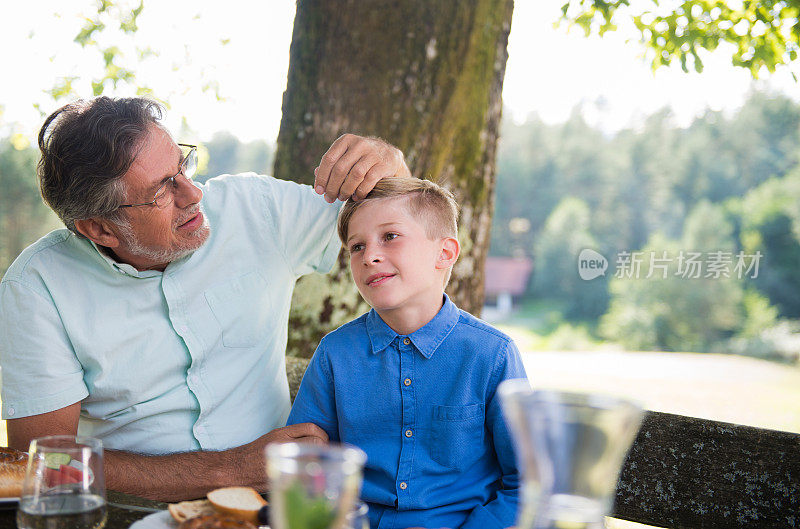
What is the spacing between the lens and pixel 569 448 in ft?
2.58

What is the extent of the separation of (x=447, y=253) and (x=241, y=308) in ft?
2.18

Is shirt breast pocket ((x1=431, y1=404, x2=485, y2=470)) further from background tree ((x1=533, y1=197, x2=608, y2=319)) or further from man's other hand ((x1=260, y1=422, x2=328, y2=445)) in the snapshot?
background tree ((x1=533, y1=197, x2=608, y2=319))

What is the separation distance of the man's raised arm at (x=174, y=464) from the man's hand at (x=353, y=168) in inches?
25.3

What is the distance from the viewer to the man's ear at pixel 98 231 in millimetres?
2033

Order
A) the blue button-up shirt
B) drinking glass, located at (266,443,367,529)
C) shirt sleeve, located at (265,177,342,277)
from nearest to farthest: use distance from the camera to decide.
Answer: drinking glass, located at (266,443,367,529) < the blue button-up shirt < shirt sleeve, located at (265,177,342,277)

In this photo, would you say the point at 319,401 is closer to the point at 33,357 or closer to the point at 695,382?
the point at 33,357

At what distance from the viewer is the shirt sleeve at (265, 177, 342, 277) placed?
7.40 ft

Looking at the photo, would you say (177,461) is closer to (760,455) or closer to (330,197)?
(330,197)

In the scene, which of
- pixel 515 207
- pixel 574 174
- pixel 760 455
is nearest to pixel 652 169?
pixel 574 174

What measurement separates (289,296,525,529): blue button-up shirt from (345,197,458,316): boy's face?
80 millimetres

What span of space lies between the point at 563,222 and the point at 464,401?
1472 inches

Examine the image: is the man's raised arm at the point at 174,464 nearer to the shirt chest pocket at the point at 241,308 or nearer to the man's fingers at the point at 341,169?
the shirt chest pocket at the point at 241,308

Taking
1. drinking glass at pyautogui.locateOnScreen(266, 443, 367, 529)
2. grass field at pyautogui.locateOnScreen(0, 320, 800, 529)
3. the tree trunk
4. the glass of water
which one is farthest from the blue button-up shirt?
grass field at pyautogui.locateOnScreen(0, 320, 800, 529)

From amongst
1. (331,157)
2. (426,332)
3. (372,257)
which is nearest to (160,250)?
(331,157)
